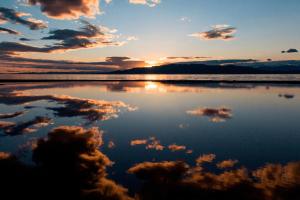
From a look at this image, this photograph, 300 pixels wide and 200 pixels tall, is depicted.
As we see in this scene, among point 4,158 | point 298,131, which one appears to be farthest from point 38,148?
point 298,131

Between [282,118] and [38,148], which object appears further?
[282,118]

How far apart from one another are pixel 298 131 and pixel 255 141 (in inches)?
236

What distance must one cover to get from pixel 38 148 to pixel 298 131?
21.0m

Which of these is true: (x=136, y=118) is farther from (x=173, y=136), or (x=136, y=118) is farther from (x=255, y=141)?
(x=255, y=141)

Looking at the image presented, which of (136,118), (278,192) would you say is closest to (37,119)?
(136,118)

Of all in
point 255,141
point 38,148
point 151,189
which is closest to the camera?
point 151,189

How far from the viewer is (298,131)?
78.0 ft

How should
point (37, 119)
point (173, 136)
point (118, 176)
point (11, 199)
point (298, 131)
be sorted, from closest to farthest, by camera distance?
point (11, 199), point (118, 176), point (173, 136), point (298, 131), point (37, 119)

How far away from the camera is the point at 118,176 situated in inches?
551

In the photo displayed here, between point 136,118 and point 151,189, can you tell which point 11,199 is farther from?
point 136,118

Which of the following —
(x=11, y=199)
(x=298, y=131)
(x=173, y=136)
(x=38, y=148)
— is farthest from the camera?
(x=298, y=131)

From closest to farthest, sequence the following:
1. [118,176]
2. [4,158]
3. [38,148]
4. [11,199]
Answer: [11,199], [118,176], [4,158], [38,148]

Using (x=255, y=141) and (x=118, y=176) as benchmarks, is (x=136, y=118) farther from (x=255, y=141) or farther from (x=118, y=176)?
(x=118, y=176)

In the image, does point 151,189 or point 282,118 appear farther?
point 282,118
